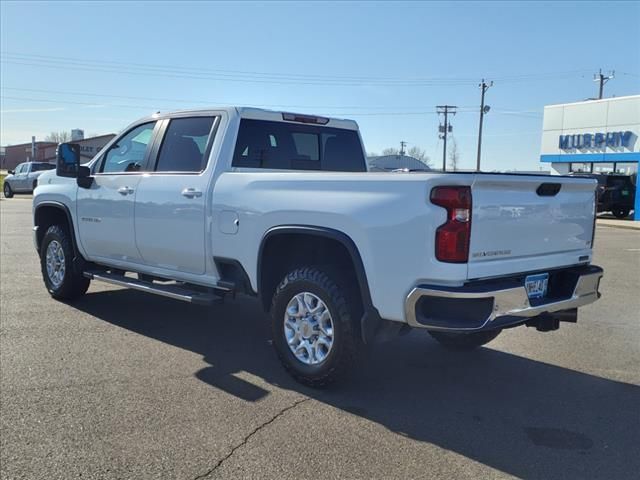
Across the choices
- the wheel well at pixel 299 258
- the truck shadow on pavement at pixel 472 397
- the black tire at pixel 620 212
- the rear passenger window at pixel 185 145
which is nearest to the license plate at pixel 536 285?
the truck shadow on pavement at pixel 472 397

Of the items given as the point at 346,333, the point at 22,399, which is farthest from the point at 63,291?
the point at 346,333

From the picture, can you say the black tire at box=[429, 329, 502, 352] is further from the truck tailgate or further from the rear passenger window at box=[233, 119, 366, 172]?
the rear passenger window at box=[233, 119, 366, 172]

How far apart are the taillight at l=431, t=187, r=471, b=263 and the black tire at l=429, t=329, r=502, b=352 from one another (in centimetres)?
182

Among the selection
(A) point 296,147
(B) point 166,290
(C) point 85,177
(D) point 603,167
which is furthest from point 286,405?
(D) point 603,167

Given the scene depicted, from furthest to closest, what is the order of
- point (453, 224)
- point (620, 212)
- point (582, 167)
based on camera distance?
point (582, 167), point (620, 212), point (453, 224)

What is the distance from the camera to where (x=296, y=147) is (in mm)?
5977

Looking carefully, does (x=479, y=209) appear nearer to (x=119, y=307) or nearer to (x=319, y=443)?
(x=319, y=443)

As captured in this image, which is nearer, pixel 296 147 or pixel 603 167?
pixel 296 147

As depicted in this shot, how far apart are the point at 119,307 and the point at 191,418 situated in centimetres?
349

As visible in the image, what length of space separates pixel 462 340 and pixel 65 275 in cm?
456

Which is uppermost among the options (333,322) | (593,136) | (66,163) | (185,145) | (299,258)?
(593,136)

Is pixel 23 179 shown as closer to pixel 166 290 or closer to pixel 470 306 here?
pixel 166 290

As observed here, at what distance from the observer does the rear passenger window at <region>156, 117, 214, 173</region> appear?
5.57 m

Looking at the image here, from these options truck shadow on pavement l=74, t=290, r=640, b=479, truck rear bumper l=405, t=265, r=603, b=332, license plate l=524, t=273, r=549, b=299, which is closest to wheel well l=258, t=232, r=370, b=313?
truck rear bumper l=405, t=265, r=603, b=332
